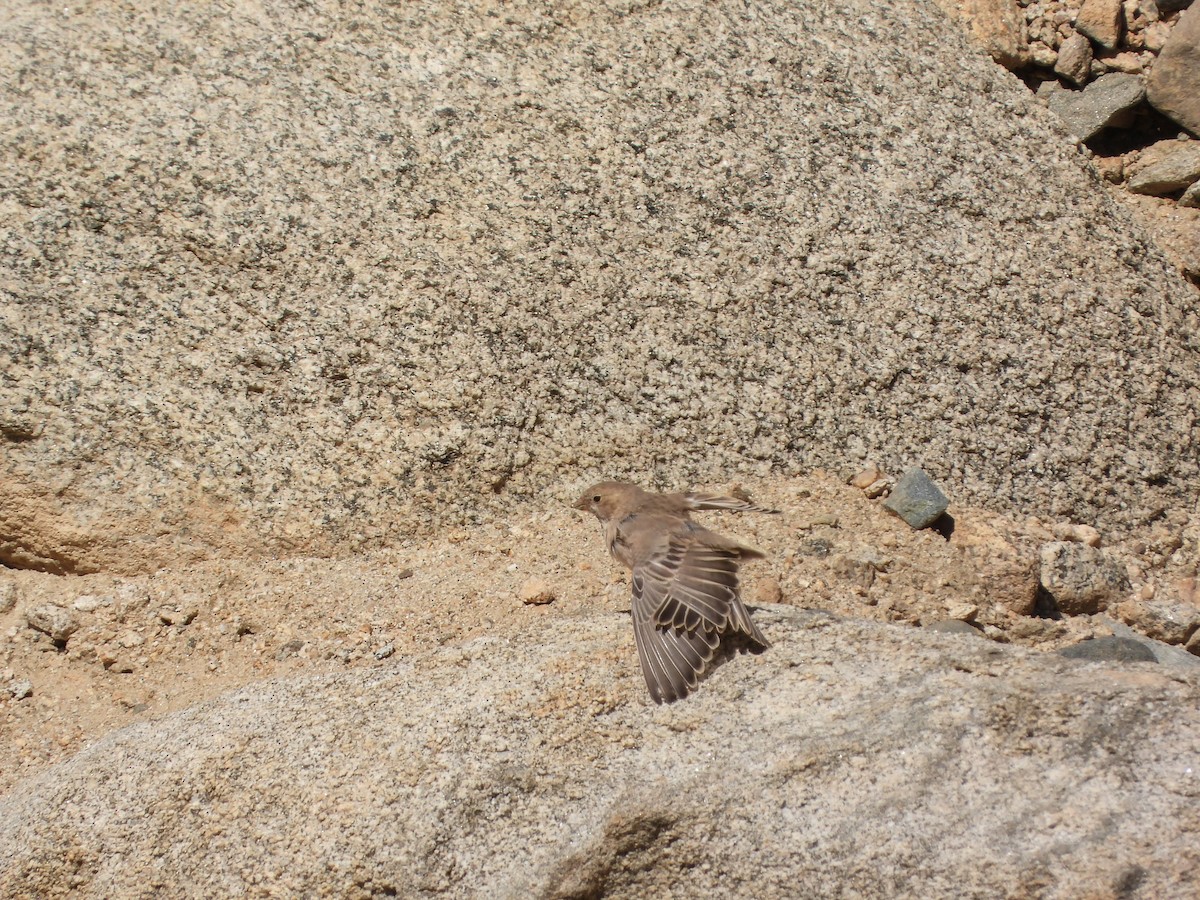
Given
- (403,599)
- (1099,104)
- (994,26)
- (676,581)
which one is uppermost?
(994,26)

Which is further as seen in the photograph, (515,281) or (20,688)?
(515,281)

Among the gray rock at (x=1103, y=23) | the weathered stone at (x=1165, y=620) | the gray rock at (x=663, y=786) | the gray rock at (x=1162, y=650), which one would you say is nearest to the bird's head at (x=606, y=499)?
the gray rock at (x=663, y=786)

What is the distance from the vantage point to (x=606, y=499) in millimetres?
4051

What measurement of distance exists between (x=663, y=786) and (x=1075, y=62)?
4854mm

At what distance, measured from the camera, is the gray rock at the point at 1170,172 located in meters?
5.72

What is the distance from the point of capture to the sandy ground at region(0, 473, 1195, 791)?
3.80m

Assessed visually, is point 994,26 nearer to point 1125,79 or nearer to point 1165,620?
point 1125,79

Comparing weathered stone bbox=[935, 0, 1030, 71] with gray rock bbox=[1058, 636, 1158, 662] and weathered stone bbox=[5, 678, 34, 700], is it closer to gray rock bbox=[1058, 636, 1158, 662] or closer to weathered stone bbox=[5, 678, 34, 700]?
gray rock bbox=[1058, 636, 1158, 662]

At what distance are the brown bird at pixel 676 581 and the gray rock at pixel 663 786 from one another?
0.08 metres

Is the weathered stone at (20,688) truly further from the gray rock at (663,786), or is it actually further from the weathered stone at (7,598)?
the gray rock at (663,786)

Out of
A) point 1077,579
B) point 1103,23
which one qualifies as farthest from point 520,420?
point 1103,23

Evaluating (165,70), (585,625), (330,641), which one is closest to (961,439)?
(585,625)

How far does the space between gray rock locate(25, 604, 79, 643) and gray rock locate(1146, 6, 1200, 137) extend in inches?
219

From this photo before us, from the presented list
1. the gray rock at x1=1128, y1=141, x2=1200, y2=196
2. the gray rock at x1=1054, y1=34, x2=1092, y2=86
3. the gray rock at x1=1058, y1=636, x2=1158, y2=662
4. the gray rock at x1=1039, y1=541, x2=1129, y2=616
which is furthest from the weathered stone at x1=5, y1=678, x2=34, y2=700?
the gray rock at x1=1054, y1=34, x2=1092, y2=86
